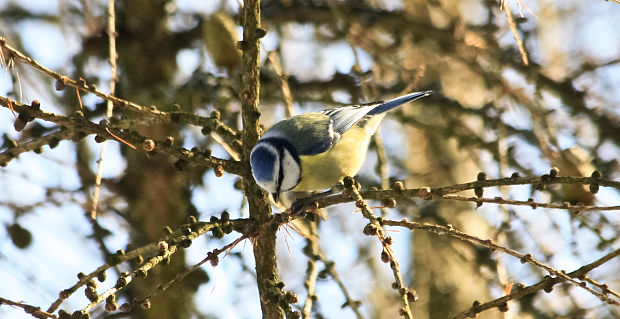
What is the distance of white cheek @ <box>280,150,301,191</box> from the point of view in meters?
2.35

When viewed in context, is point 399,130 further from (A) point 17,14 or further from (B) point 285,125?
(A) point 17,14

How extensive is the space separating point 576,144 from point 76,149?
2.69 meters

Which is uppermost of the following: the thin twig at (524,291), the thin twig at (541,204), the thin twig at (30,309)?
the thin twig at (541,204)

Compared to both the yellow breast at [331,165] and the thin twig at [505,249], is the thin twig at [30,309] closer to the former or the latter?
the thin twig at [505,249]

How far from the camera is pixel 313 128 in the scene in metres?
2.63

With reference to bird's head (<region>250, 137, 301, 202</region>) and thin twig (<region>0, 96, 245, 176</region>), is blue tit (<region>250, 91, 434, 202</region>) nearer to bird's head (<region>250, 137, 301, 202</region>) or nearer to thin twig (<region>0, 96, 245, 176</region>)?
bird's head (<region>250, 137, 301, 202</region>)

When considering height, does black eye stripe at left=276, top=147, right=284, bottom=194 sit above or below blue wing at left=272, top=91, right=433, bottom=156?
below

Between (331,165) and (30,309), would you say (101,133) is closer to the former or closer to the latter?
(30,309)

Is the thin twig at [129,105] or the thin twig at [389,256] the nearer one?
the thin twig at [389,256]

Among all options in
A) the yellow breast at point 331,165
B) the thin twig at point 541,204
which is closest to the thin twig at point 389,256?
the thin twig at point 541,204

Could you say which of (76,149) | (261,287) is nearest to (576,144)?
(261,287)

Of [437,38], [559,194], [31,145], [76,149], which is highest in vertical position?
Answer: [437,38]

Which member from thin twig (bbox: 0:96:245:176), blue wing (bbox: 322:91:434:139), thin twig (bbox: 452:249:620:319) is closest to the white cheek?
blue wing (bbox: 322:91:434:139)

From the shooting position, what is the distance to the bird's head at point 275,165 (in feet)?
6.26
